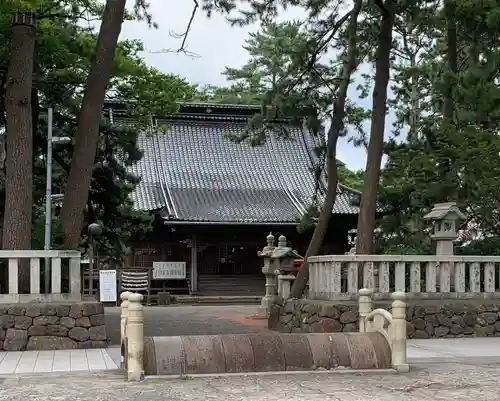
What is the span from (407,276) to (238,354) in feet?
18.5

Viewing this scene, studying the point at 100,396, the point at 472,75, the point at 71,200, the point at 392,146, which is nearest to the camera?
the point at 100,396

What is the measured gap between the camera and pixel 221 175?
96.8 feet

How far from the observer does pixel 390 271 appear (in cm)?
1301

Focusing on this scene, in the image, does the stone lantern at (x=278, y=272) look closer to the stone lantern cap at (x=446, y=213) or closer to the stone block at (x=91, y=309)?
the stone lantern cap at (x=446, y=213)

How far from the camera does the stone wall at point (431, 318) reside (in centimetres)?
1192

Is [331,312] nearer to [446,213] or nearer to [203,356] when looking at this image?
[446,213]

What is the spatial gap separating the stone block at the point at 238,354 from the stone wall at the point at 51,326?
10.3 ft

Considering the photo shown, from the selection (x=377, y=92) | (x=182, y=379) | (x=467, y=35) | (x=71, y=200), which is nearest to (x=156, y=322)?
(x=71, y=200)

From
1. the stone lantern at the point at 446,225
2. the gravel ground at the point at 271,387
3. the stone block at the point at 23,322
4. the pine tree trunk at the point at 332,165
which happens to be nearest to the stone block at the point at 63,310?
the stone block at the point at 23,322

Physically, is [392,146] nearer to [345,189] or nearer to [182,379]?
[182,379]

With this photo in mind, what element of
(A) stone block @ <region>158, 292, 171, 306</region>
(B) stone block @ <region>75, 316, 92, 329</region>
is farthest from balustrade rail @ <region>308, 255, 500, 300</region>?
(A) stone block @ <region>158, 292, 171, 306</region>

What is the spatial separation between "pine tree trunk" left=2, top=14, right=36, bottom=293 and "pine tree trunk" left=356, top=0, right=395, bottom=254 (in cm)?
628

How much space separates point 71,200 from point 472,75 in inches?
312

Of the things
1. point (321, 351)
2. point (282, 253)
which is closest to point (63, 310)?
point (321, 351)
